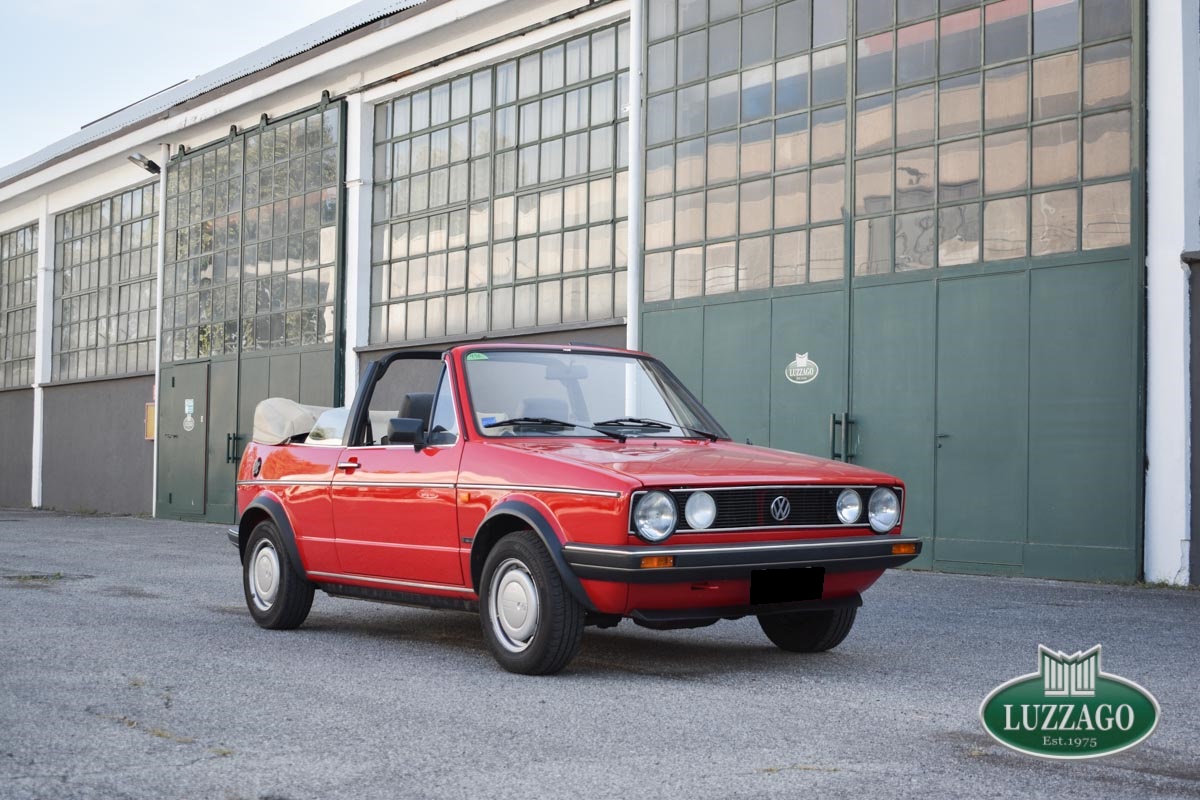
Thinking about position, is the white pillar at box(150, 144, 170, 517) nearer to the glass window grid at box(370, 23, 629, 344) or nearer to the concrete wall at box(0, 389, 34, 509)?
the concrete wall at box(0, 389, 34, 509)

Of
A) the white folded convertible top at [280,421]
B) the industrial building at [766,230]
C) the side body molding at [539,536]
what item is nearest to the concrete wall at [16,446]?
the industrial building at [766,230]

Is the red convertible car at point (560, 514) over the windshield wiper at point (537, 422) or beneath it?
beneath

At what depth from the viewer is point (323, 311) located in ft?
68.6

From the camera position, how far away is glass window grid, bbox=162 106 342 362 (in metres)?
21.1

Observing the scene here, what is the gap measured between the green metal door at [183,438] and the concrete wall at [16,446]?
6131mm

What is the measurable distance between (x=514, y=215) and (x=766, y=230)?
4562 millimetres

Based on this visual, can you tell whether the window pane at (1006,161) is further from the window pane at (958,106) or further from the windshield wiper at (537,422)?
the windshield wiper at (537,422)

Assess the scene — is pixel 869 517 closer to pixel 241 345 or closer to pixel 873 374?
pixel 873 374

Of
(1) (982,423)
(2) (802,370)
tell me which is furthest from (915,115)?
(1) (982,423)

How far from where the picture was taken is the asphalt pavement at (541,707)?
413cm

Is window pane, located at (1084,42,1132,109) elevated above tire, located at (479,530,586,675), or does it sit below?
above

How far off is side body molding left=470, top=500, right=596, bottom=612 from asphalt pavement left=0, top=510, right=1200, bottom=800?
0.42 m

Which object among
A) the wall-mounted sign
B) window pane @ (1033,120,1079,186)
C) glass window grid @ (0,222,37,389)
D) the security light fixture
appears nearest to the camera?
window pane @ (1033,120,1079,186)

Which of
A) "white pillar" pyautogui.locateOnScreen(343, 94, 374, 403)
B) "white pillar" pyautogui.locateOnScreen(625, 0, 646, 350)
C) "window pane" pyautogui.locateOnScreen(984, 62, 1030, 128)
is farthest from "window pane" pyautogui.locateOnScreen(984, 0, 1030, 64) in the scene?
"white pillar" pyautogui.locateOnScreen(343, 94, 374, 403)
